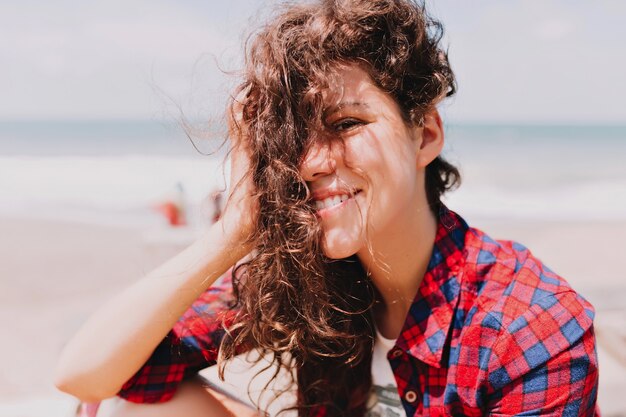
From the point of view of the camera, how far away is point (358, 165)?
5.47ft

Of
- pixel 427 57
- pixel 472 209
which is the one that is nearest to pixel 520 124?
pixel 472 209

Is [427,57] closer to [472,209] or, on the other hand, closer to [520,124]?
[472,209]

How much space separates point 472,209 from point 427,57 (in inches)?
484

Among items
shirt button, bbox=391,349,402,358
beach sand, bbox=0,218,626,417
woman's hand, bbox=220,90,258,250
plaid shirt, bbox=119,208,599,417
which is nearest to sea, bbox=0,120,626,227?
woman's hand, bbox=220,90,258,250

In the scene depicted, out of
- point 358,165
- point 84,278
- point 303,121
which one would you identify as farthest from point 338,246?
point 84,278

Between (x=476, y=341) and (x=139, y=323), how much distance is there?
94 cm

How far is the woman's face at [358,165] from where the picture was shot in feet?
5.47

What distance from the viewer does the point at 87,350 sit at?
6.04 ft

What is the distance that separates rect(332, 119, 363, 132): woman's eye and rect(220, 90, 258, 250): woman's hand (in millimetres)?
249

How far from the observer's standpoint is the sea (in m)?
13.1

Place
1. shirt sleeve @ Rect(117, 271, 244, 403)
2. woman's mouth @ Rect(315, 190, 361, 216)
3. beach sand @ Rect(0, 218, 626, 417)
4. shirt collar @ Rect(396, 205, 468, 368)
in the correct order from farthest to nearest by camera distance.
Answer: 1. beach sand @ Rect(0, 218, 626, 417)
2. shirt sleeve @ Rect(117, 271, 244, 403)
3. shirt collar @ Rect(396, 205, 468, 368)
4. woman's mouth @ Rect(315, 190, 361, 216)

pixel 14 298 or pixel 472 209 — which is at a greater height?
pixel 472 209

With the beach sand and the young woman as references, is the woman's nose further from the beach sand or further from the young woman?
the beach sand

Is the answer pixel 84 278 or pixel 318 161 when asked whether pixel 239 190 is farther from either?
pixel 84 278
